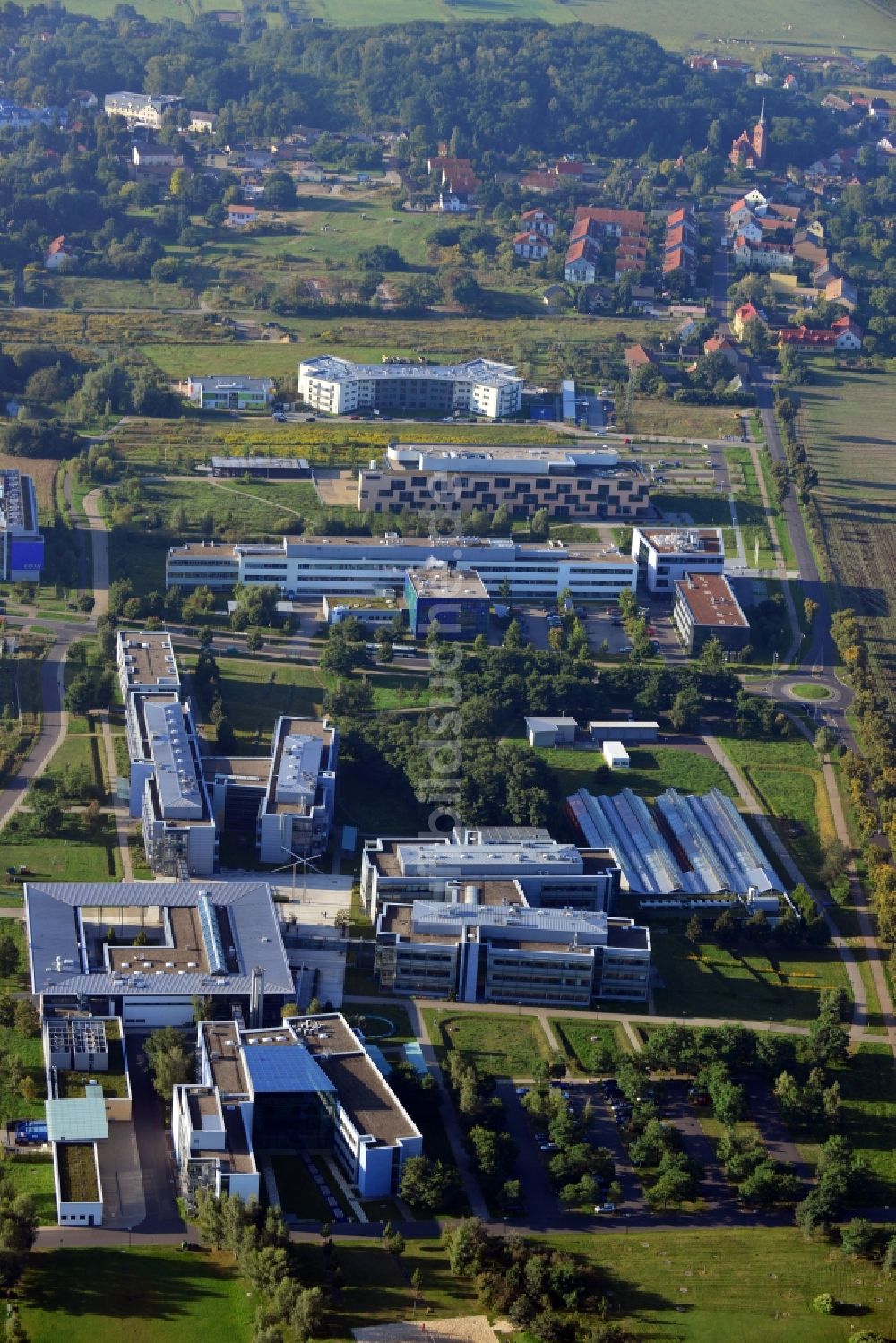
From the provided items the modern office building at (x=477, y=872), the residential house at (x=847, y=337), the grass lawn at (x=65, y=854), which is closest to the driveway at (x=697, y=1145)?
the modern office building at (x=477, y=872)

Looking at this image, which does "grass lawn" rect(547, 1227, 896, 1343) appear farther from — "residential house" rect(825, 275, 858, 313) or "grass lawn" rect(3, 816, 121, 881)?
"residential house" rect(825, 275, 858, 313)

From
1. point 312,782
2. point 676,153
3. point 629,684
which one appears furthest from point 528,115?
point 312,782

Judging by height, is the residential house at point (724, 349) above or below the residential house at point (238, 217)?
below

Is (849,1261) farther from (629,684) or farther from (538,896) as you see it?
(629,684)

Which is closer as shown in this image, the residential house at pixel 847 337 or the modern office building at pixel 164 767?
the modern office building at pixel 164 767

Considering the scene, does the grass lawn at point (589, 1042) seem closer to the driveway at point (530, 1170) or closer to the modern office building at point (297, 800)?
the driveway at point (530, 1170)

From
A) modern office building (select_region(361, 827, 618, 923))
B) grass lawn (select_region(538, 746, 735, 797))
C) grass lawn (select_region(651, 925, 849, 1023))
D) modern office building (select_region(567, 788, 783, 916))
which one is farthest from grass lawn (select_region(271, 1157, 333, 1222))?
grass lawn (select_region(538, 746, 735, 797))
